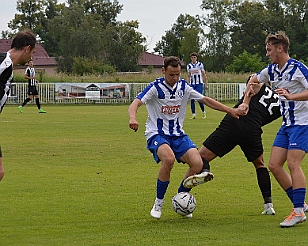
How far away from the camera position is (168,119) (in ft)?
25.8

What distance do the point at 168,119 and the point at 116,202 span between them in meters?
1.41

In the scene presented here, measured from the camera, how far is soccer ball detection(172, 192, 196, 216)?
24.9 feet

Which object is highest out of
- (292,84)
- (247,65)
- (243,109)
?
(247,65)

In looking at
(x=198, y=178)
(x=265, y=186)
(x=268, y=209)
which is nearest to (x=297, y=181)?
(x=268, y=209)

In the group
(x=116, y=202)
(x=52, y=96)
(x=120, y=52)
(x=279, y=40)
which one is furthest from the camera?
(x=120, y=52)

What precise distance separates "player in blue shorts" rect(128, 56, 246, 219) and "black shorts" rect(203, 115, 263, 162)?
13.4 inches

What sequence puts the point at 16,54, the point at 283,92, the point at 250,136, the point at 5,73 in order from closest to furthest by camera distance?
the point at 5,73 → the point at 16,54 → the point at 283,92 → the point at 250,136

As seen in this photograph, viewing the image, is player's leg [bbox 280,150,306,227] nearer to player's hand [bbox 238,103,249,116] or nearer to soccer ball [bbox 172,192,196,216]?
player's hand [bbox 238,103,249,116]

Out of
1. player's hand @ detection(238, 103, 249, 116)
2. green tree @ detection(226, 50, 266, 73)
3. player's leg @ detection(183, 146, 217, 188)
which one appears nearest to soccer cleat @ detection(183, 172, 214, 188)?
player's leg @ detection(183, 146, 217, 188)

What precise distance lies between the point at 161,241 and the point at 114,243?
0.46 m

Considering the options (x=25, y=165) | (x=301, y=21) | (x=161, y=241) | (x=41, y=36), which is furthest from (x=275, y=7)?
(x=161, y=241)

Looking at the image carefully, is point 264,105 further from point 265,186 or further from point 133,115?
point 133,115

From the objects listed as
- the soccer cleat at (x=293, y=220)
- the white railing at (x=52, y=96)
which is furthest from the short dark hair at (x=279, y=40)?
the white railing at (x=52, y=96)

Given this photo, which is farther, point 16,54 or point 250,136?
point 250,136
